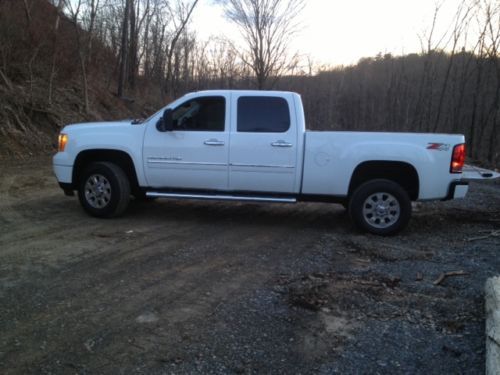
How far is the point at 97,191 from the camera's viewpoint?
6.66m

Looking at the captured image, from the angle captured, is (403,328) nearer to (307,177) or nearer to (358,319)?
(358,319)

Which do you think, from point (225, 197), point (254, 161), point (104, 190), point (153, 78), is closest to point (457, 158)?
point (254, 161)

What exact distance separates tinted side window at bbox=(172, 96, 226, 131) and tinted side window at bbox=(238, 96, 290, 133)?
0.32 m

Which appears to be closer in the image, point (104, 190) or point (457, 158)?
point (457, 158)

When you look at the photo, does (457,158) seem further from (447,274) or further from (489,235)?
(447,274)

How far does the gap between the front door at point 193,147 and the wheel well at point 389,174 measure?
1.89m

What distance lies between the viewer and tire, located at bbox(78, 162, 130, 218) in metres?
6.55

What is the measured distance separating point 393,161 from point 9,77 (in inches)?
523

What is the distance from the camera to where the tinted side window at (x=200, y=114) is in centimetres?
647

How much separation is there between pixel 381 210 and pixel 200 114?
116 inches

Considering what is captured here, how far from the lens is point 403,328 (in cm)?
351

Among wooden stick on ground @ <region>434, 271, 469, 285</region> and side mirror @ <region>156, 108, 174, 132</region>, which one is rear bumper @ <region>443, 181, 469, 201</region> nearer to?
wooden stick on ground @ <region>434, 271, 469, 285</region>

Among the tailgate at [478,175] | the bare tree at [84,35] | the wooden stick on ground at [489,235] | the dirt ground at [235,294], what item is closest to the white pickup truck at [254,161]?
the tailgate at [478,175]

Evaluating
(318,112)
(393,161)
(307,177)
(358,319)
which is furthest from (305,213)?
(318,112)
